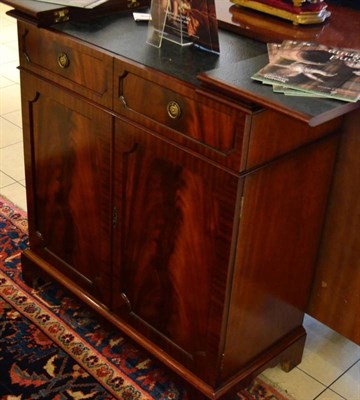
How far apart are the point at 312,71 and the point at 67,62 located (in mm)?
647

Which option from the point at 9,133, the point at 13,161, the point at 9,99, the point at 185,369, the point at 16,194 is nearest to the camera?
the point at 185,369

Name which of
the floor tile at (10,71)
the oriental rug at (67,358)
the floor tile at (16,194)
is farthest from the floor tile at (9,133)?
the oriental rug at (67,358)

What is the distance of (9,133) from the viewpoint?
315 cm

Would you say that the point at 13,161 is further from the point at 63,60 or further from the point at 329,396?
the point at 329,396

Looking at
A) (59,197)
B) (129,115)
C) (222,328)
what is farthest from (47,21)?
(222,328)

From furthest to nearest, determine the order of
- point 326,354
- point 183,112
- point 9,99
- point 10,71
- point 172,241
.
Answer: point 10,71 < point 9,99 < point 326,354 < point 172,241 < point 183,112

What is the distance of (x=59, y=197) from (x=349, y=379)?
983 millimetres

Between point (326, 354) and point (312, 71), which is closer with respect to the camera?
point (312, 71)

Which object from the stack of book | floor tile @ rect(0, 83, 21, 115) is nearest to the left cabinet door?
the stack of book

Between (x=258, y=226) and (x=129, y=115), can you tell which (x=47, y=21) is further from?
(x=258, y=226)

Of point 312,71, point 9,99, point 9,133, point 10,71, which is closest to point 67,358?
point 312,71

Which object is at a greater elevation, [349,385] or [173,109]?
[173,109]

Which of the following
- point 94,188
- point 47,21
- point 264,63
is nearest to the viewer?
point 264,63

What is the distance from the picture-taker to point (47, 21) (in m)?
1.67
